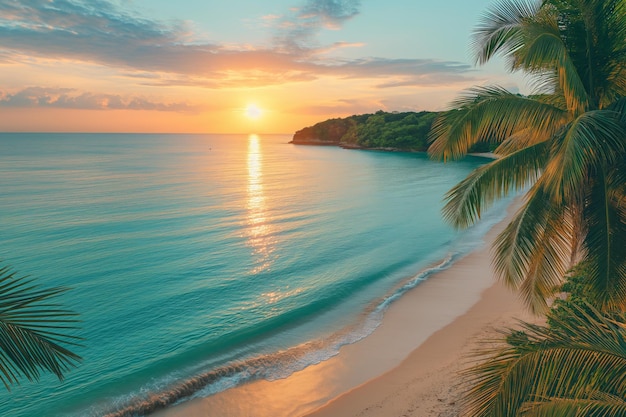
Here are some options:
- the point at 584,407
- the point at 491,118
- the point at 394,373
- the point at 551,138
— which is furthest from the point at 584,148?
the point at 394,373

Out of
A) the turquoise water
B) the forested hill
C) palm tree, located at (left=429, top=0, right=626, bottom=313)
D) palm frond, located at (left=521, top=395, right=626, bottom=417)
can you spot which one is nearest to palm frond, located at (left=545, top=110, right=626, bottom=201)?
palm tree, located at (left=429, top=0, right=626, bottom=313)

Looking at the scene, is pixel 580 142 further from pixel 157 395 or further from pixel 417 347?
pixel 157 395

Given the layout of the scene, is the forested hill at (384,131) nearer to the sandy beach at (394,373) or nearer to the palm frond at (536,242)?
the sandy beach at (394,373)

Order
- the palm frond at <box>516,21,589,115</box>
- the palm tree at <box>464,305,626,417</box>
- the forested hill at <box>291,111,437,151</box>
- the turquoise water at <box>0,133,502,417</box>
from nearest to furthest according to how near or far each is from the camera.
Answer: the palm tree at <box>464,305,626,417</box>
the palm frond at <box>516,21,589,115</box>
the turquoise water at <box>0,133,502,417</box>
the forested hill at <box>291,111,437,151</box>

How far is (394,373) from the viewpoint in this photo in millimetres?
13914

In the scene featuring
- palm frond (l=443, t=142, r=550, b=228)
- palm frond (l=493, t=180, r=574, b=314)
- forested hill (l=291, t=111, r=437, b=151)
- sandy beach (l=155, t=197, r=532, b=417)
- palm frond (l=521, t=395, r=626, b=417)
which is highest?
forested hill (l=291, t=111, r=437, b=151)

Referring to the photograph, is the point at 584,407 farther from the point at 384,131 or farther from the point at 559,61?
the point at 384,131

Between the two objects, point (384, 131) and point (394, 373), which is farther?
point (384, 131)

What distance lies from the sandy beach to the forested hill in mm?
104090

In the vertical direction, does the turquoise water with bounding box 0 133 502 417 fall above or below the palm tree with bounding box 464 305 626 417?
below

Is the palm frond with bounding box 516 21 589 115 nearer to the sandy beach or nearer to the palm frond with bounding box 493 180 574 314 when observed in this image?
the palm frond with bounding box 493 180 574 314

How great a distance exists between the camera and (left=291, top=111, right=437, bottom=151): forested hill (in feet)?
449

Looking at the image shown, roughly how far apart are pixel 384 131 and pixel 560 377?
151 metres

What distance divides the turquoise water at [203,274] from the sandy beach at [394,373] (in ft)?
2.50
